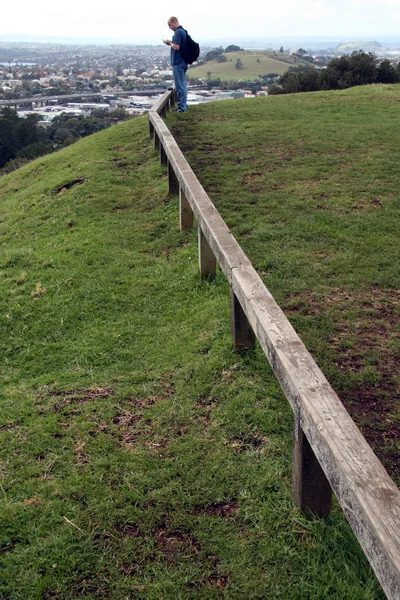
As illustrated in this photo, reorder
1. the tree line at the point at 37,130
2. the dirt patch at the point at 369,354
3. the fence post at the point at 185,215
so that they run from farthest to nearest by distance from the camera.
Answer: the tree line at the point at 37,130 < the fence post at the point at 185,215 < the dirt patch at the point at 369,354

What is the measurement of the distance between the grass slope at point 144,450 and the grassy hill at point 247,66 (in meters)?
59.5

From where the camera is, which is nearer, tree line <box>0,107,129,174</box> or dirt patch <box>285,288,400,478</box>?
dirt patch <box>285,288,400,478</box>

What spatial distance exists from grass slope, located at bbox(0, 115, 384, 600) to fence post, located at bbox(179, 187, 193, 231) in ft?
0.84

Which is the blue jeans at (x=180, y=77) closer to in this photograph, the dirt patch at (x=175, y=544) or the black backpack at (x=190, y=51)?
the black backpack at (x=190, y=51)

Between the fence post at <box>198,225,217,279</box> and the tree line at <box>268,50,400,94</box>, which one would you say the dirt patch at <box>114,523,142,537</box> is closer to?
the fence post at <box>198,225,217,279</box>

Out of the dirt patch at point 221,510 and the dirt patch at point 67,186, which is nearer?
the dirt patch at point 221,510

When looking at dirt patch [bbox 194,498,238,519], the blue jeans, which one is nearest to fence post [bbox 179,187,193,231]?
dirt patch [bbox 194,498,238,519]

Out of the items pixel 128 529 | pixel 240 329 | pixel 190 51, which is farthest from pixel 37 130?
pixel 128 529

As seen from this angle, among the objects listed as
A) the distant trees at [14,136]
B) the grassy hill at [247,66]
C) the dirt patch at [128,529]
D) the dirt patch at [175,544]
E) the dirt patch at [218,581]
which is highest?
the grassy hill at [247,66]

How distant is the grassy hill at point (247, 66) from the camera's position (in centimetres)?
6371

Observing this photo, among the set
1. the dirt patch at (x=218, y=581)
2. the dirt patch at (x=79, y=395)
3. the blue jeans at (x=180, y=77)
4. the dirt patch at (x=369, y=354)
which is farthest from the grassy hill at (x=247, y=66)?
the dirt patch at (x=218, y=581)

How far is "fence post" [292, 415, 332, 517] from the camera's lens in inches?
94.4

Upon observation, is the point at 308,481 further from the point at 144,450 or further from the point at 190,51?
the point at 190,51

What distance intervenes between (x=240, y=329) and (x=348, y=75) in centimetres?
2165
